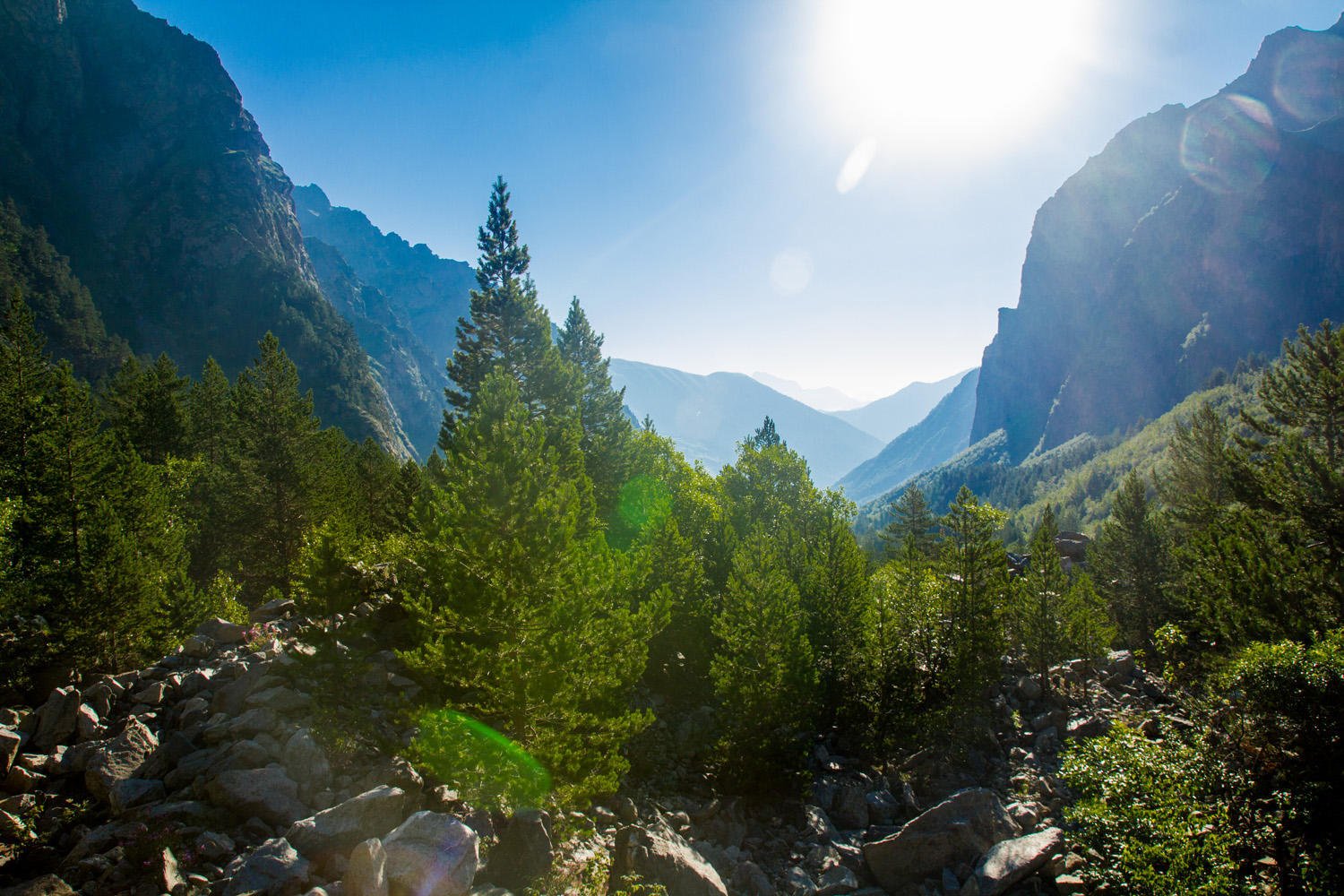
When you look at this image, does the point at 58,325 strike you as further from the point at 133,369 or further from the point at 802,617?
the point at 802,617

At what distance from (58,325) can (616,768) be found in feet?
548

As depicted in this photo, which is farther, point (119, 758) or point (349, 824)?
point (119, 758)

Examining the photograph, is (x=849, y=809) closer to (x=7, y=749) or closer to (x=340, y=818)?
(x=340, y=818)

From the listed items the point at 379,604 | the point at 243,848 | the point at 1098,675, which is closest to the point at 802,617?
the point at 379,604

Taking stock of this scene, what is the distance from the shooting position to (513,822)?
1245cm

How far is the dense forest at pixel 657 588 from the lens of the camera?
1388 centimetres

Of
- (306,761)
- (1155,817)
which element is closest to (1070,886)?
(1155,817)

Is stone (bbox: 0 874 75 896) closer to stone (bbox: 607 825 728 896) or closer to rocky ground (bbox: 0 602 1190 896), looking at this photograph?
rocky ground (bbox: 0 602 1190 896)

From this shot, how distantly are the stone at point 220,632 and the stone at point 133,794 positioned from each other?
6.52 meters

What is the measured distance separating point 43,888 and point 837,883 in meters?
16.4

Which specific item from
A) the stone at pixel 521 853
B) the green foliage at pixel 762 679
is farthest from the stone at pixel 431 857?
the green foliage at pixel 762 679

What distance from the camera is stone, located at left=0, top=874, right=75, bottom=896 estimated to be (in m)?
8.70

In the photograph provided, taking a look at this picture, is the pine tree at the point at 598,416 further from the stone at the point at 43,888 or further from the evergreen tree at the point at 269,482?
the stone at the point at 43,888

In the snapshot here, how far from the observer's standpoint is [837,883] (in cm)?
1484
